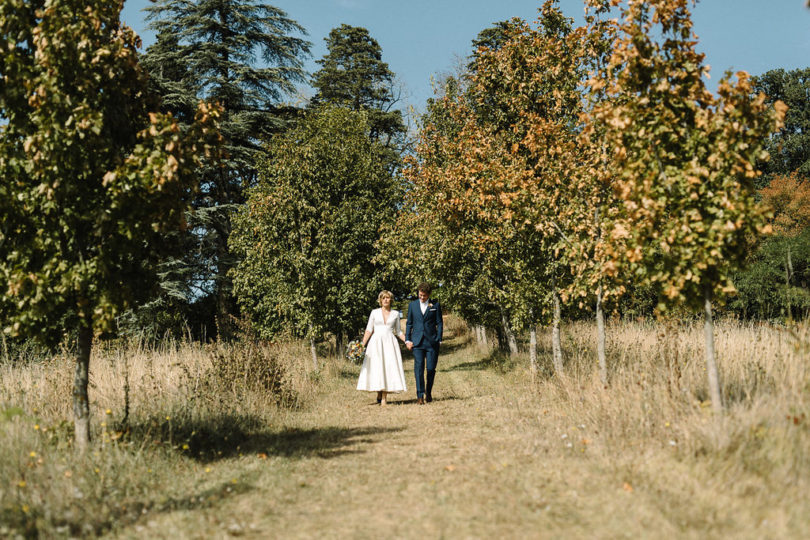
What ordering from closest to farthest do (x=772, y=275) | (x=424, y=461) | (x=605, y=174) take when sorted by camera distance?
1. (x=424, y=461)
2. (x=605, y=174)
3. (x=772, y=275)

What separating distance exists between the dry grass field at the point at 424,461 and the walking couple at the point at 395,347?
0.97 m

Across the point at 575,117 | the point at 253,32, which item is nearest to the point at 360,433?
the point at 575,117

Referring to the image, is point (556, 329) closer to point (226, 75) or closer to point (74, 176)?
point (74, 176)

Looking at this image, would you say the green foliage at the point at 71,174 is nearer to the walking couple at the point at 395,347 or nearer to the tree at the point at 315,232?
the walking couple at the point at 395,347

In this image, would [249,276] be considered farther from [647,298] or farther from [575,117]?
[647,298]

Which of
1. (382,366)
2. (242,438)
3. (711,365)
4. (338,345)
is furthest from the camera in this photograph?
(338,345)

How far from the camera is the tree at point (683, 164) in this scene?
5.84m

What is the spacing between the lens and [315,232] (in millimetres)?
18250

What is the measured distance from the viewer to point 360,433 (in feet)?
27.2

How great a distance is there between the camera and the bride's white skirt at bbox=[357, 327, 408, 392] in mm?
10875

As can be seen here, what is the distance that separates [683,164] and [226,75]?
2242 cm

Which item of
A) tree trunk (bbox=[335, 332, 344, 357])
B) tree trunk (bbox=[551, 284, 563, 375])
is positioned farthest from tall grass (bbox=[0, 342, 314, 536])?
tree trunk (bbox=[335, 332, 344, 357])

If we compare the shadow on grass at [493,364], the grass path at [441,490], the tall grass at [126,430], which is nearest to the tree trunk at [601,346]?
the grass path at [441,490]

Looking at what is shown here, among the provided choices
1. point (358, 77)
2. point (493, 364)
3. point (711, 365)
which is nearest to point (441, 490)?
point (711, 365)
